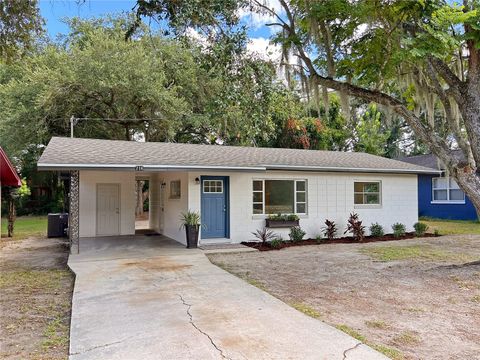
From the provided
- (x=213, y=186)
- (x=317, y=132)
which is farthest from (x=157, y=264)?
(x=317, y=132)

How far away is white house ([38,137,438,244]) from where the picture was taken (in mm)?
10859

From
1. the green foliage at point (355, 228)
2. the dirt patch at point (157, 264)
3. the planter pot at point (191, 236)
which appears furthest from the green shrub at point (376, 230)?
the dirt patch at point (157, 264)

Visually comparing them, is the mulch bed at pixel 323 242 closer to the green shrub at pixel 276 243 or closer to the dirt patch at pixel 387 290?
the green shrub at pixel 276 243

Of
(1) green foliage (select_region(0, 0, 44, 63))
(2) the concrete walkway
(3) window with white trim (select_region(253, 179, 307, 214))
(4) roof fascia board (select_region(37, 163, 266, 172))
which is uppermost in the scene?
(1) green foliage (select_region(0, 0, 44, 63))

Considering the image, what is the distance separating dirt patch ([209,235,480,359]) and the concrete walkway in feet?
1.48

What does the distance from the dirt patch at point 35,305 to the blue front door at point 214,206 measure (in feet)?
13.1

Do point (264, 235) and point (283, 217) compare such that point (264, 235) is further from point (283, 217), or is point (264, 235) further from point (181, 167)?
point (181, 167)

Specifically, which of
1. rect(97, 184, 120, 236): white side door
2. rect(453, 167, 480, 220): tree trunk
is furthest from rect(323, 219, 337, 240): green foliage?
rect(97, 184, 120, 236): white side door

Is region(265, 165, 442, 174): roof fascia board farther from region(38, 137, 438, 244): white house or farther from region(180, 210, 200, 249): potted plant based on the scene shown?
region(180, 210, 200, 249): potted plant

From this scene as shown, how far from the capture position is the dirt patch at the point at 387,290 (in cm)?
429

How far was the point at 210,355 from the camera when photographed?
3.70m

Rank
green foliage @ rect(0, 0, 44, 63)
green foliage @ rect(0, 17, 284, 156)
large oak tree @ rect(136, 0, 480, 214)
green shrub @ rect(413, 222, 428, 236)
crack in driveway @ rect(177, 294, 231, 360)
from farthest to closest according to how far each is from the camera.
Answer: green foliage @ rect(0, 17, 284, 156) < green shrub @ rect(413, 222, 428, 236) < large oak tree @ rect(136, 0, 480, 214) < green foliage @ rect(0, 0, 44, 63) < crack in driveway @ rect(177, 294, 231, 360)

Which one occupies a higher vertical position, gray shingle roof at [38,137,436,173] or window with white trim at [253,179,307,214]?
gray shingle roof at [38,137,436,173]

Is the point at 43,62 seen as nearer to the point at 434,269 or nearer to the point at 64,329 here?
the point at 64,329
